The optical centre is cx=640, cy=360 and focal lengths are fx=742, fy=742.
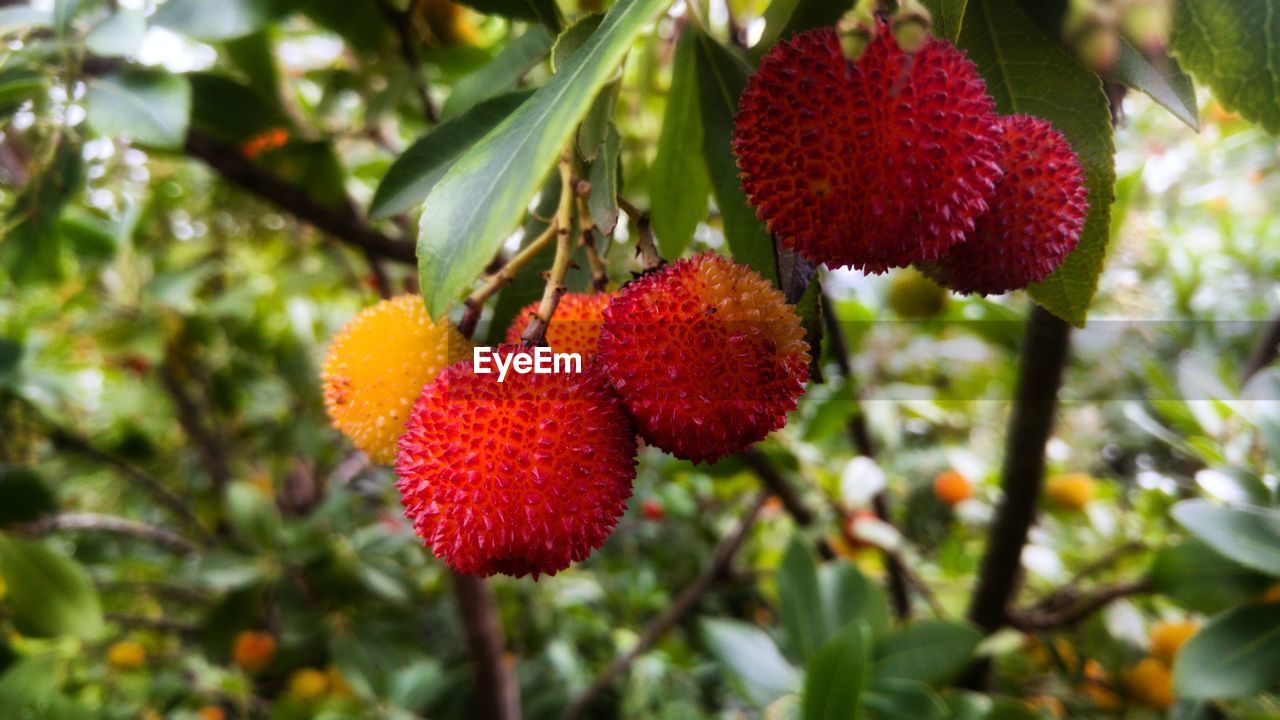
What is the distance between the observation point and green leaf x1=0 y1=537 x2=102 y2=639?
0.87m

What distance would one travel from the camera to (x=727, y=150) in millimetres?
468

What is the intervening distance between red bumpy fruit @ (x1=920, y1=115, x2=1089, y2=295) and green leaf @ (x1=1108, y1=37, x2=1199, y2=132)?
39 mm

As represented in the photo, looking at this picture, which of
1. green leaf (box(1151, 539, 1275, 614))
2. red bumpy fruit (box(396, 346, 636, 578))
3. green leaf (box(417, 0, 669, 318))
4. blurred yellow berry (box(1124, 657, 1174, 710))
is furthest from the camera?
blurred yellow berry (box(1124, 657, 1174, 710))

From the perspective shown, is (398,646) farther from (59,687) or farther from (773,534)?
(773,534)

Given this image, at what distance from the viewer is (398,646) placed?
1.24 m

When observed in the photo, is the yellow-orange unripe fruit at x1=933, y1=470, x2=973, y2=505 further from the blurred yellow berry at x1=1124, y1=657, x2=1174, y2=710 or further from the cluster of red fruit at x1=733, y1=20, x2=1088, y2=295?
the cluster of red fruit at x1=733, y1=20, x2=1088, y2=295

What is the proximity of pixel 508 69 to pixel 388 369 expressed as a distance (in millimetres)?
219

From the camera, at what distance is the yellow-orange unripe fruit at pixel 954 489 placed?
1478mm

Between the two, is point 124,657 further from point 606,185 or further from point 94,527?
point 606,185

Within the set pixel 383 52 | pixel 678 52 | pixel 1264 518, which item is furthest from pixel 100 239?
pixel 1264 518

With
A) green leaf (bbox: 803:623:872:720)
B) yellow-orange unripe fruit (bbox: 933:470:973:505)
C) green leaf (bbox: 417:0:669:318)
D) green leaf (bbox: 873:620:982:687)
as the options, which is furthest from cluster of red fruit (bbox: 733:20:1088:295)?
yellow-orange unripe fruit (bbox: 933:470:973:505)

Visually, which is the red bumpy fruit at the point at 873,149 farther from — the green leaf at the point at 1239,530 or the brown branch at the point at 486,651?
the brown branch at the point at 486,651

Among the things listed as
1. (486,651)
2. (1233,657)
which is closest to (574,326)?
(1233,657)

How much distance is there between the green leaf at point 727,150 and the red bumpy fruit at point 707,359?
0.15 ft
